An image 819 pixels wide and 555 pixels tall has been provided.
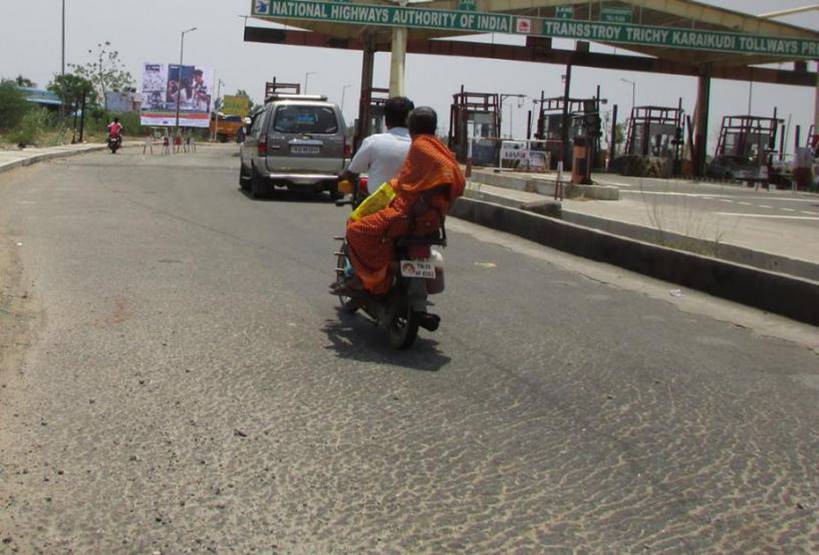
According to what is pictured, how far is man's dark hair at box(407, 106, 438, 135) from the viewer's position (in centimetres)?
654

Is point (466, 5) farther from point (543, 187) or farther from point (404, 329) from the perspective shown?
point (404, 329)

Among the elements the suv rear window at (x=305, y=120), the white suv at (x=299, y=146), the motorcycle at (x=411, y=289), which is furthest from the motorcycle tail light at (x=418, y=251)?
the suv rear window at (x=305, y=120)

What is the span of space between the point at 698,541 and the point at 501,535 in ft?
2.51

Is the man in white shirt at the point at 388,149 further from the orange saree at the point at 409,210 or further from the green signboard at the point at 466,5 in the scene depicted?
the green signboard at the point at 466,5

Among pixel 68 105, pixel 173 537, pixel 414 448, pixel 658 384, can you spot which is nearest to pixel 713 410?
pixel 658 384

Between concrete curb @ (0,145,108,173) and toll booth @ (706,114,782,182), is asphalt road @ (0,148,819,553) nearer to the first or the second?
concrete curb @ (0,145,108,173)

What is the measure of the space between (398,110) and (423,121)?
73 cm

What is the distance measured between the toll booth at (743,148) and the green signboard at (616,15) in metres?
8.01

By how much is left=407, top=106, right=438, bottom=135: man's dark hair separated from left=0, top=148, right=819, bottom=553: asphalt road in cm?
152

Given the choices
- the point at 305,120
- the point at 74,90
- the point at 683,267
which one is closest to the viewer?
the point at 683,267

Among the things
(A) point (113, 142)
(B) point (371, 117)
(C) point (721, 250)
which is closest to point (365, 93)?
(B) point (371, 117)

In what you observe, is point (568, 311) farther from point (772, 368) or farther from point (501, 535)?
point (501, 535)

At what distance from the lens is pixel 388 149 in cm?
719

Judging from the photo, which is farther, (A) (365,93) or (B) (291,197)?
(A) (365,93)
